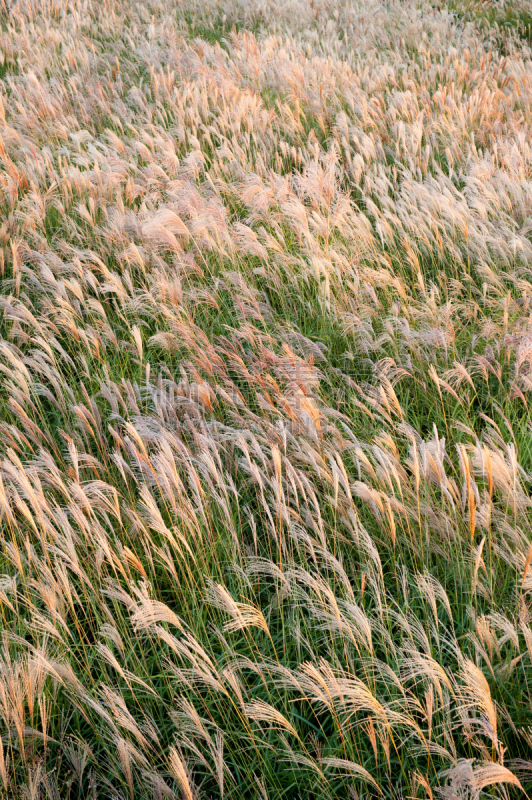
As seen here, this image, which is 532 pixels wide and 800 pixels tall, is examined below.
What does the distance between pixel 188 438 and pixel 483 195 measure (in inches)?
104

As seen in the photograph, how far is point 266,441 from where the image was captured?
80.2 inches

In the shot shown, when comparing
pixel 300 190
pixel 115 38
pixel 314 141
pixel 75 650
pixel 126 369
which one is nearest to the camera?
pixel 75 650

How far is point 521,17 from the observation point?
29.6ft

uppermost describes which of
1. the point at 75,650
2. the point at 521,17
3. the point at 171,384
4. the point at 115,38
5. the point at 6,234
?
the point at 521,17

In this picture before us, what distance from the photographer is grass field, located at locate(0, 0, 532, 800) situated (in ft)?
4.59

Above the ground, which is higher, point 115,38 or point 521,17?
point 521,17

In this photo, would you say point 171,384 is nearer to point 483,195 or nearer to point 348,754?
point 348,754

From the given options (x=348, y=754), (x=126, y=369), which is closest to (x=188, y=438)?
(x=126, y=369)

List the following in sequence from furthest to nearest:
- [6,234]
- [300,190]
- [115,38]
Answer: [115,38] → [300,190] → [6,234]

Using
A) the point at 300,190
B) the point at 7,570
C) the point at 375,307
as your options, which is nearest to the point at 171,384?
the point at 7,570

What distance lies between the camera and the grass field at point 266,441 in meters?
1.40

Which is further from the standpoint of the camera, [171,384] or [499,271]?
[499,271]

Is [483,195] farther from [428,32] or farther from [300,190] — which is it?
[428,32]

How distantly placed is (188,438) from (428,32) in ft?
30.2
